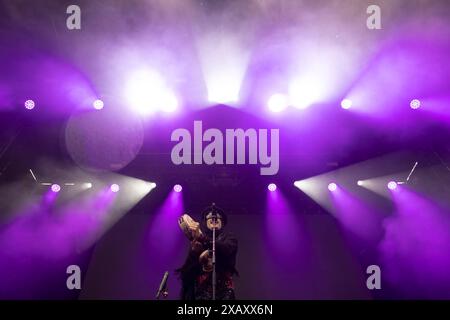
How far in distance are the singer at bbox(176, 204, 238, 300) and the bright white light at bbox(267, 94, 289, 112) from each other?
91cm

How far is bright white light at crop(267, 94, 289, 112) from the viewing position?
522 centimetres

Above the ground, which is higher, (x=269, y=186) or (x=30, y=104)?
(x=30, y=104)

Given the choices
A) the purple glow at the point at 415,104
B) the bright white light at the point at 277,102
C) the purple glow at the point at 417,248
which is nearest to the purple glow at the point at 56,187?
the bright white light at the point at 277,102

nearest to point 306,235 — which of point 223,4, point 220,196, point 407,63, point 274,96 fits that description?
point 220,196

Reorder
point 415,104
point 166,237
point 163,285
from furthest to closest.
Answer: point 415,104
point 166,237
point 163,285

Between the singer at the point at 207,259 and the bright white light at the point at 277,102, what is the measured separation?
91 cm

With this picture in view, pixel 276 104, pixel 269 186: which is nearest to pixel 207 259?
pixel 269 186

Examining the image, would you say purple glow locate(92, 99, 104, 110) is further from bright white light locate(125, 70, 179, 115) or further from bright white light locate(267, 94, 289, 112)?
bright white light locate(267, 94, 289, 112)

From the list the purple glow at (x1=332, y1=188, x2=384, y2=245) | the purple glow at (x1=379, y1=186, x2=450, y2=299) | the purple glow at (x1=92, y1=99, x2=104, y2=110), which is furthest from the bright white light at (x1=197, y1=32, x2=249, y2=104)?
the purple glow at (x1=379, y1=186, x2=450, y2=299)

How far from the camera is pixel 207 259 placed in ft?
16.2

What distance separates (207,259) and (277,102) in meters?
1.34

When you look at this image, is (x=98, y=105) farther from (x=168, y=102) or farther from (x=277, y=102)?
(x=277, y=102)

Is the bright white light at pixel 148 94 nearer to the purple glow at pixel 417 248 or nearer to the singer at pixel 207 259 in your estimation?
the singer at pixel 207 259

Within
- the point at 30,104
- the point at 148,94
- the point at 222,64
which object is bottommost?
the point at 30,104
